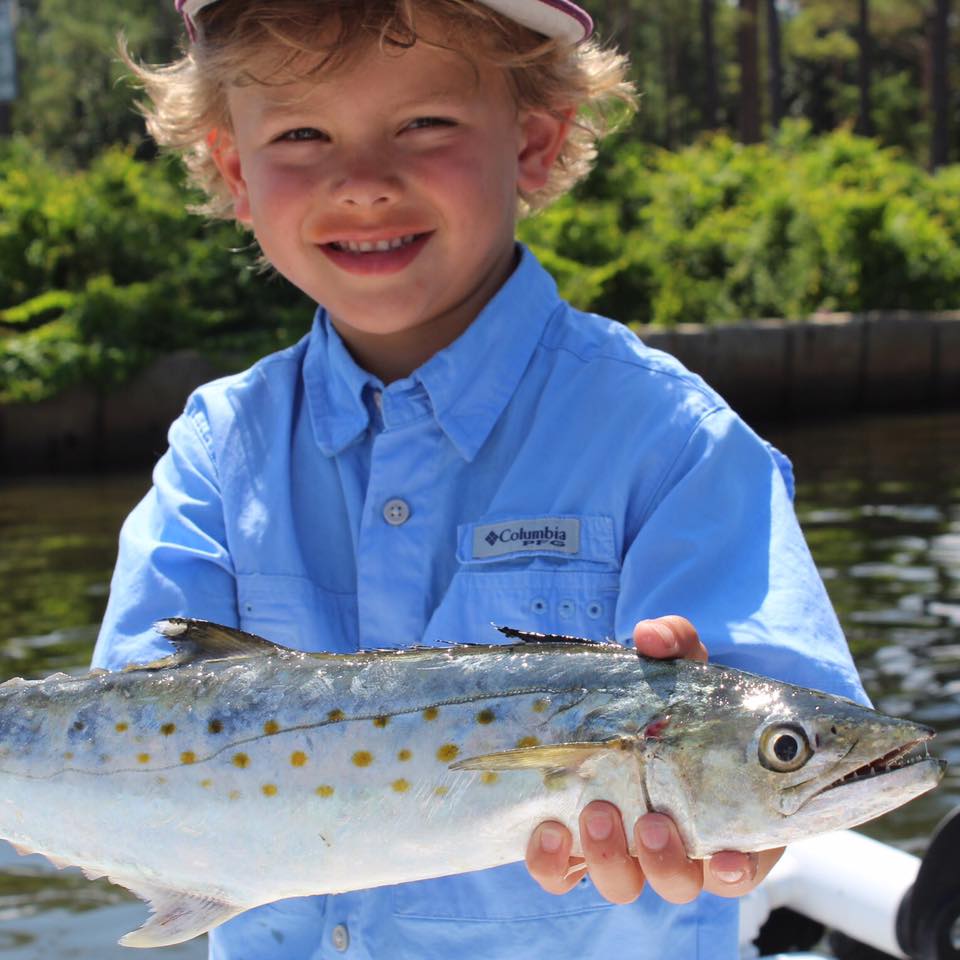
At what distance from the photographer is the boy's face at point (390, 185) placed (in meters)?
2.85

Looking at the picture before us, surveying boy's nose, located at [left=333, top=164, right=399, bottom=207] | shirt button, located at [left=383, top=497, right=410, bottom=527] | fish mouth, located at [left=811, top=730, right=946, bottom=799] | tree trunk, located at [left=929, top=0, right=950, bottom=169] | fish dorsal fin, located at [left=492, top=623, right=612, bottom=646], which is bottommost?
fish mouth, located at [left=811, top=730, right=946, bottom=799]

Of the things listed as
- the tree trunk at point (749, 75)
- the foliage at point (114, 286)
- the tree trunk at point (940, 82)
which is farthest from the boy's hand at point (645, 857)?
the tree trunk at point (940, 82)

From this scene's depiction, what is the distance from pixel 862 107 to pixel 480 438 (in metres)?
43.5

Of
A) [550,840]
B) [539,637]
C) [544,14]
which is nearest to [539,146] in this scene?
[544,14]

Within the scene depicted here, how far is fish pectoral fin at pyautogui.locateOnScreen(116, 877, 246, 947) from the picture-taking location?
2.39 meters

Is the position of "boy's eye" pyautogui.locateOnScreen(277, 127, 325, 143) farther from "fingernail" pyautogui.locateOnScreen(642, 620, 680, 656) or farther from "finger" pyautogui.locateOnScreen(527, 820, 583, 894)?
"finger" pyautogui.locateOnScreen(527, 820, 583, 894)

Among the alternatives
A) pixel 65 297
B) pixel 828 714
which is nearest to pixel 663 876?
pixel 828 714

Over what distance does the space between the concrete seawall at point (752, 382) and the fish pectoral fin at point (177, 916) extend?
13.9 metres

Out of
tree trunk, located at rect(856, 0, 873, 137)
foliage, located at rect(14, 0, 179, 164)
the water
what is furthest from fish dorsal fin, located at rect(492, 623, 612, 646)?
tree trunk, located at rect(856, 0, 873, 137)

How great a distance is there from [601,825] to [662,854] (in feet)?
A: 0.32

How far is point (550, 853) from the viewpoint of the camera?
2.20m

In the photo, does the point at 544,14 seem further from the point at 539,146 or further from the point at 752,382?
the point at 752,382

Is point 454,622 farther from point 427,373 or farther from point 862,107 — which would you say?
point 862,107

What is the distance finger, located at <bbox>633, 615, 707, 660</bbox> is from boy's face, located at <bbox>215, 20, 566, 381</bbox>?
987mm
